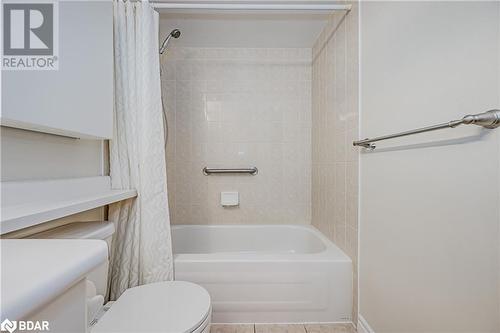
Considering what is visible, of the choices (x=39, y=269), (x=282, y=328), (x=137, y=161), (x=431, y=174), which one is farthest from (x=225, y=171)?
(x=39, y=269)

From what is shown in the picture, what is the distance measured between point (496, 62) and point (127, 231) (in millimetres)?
1614

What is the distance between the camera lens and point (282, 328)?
1.35 metres

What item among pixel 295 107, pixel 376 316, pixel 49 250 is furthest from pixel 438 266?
pixel 295 107

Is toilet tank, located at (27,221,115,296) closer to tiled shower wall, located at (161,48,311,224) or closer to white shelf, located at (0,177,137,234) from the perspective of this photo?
white shelf, located at (0,177,137,234)

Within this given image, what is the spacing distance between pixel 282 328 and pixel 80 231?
1.17 meters

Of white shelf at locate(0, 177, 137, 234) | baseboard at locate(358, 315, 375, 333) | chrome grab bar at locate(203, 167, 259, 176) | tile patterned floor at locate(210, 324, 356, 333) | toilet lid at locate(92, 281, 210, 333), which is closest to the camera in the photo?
white shelf at locate(0, 177, 137, 234)

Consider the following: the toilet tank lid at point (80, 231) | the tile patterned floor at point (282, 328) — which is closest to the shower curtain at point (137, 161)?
the toilet tank lid at point (80, 231)

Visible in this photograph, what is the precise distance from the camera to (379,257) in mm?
1120

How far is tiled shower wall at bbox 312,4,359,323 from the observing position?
1.38m

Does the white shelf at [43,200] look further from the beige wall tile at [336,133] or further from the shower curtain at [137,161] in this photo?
the beige wall tile at [336,133]

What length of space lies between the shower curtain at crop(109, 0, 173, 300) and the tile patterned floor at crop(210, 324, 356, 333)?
436 mm

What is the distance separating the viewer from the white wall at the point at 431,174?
2.12 feet

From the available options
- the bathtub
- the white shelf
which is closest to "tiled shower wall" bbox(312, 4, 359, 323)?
the bathtub

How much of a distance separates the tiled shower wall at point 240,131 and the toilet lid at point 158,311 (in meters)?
1.14
